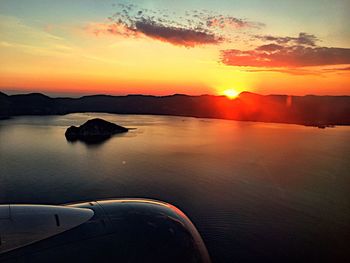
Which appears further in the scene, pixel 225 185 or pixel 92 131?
pixel 92 131

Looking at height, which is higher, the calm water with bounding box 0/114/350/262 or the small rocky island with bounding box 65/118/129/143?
the small rocky island with bounding box 65/118/129/143

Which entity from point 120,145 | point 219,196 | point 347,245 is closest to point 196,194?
point 219,196

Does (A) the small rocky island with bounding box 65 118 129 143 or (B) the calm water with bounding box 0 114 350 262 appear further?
(A) the small rocky island with bounding box 65 118 129 143

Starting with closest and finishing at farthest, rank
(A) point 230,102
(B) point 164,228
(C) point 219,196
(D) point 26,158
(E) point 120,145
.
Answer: (B) point 164,228 → (C) point 219,196 → (D) point 26,158 → (E) point 120,145 → (A) point 230,102

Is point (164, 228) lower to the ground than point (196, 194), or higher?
higher

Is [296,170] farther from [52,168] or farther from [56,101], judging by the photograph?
[56,101]
